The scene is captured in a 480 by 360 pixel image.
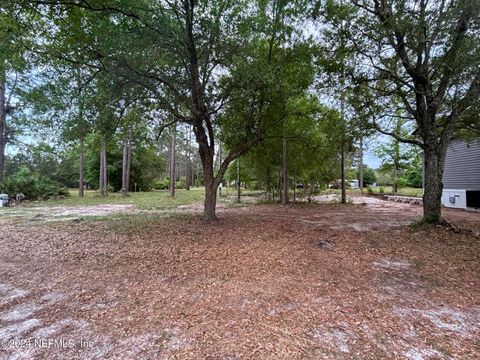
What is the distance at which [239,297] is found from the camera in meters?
2.66

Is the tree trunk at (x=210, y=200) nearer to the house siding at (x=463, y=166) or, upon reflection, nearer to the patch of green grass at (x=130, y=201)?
the patch of green grass at (x=130, y=201)

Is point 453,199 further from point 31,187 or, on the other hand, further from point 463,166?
point 31,187

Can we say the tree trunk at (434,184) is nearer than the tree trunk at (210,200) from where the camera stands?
Yes

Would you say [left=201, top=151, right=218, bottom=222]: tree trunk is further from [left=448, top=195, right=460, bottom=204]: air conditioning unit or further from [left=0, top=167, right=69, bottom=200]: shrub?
[left=448, top=195, right=460, bottom=204]: air conditioning unit

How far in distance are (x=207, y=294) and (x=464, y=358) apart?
6.97ft

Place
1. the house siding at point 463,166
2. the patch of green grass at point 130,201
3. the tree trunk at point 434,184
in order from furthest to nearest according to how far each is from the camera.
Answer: the patch of green grass at point 130,201
the house siding at point 463,166
the tree trunk at point 434,184

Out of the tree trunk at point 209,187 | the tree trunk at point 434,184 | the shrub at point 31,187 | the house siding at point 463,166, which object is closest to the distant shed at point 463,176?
the house siding at point 463,166

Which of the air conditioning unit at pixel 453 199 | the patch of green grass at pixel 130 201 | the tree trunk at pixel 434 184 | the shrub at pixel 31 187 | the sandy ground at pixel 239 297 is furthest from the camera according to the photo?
the shrub at pixel 31 187

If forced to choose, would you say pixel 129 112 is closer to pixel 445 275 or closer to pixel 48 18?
pixel 48 18

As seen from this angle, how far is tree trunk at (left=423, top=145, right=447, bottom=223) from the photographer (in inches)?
234

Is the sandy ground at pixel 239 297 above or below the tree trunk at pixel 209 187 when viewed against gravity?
below

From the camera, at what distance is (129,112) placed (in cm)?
714

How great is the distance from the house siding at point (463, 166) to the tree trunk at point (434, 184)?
539 centimetres

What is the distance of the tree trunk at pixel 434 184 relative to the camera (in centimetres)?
594
